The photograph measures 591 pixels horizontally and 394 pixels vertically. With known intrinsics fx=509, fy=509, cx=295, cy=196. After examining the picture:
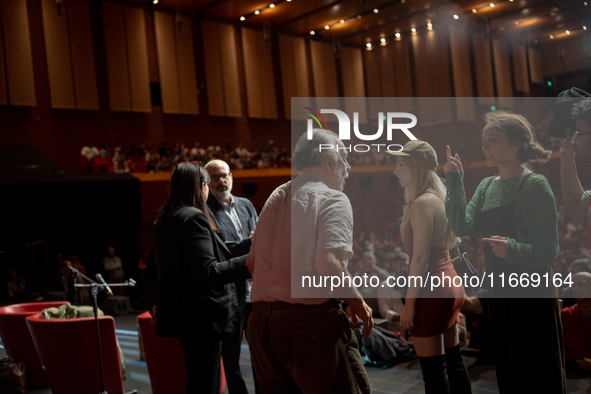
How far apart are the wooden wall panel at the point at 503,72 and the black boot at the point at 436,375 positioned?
92 cm

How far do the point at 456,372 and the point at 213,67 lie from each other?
12.3 meters

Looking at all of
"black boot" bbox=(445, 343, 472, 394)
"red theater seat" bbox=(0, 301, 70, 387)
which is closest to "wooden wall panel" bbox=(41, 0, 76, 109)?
"red theater seat" bbox=(0, 301, 70, 387)

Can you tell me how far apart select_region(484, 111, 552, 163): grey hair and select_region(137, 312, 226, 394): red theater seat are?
2.35 m

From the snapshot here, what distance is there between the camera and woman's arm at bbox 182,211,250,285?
77.9 inches

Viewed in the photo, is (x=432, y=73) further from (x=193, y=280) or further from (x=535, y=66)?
(x=193, y=280)

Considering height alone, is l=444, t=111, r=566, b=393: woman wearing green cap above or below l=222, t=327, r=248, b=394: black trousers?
above

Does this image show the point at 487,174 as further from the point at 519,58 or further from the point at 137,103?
the point at 137,103

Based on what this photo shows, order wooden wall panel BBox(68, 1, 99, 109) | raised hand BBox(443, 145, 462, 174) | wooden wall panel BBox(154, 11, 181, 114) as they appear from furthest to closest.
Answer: wooden wall panel BBox(154, 11, 181, 114), wooden wall panel BBox(68, 1, 99, 109), raised hand BBox(443, 145, 462, 174)

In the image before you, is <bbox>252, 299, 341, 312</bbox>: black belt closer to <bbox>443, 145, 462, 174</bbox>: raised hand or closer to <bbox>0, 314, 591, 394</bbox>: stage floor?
<bbox>443, 145, 462, 174</bbox>: raised hand

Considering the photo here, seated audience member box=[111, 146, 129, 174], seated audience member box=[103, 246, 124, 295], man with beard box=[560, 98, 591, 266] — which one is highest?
seated audience member box=[111, 146, 129, 174]

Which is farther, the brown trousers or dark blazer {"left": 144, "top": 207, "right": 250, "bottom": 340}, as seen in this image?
dark blazer {"left": 144, "top": 207, "right": 250, "bottom": 340}

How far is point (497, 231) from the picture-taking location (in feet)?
5.61

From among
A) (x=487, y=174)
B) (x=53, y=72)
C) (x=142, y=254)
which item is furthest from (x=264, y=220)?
(x=53, y=72)

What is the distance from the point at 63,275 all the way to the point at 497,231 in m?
8.43
